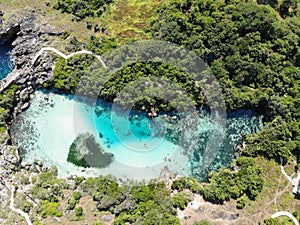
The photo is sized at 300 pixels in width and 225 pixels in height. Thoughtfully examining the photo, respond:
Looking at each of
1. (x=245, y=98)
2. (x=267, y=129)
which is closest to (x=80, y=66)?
(x=245, y=98)

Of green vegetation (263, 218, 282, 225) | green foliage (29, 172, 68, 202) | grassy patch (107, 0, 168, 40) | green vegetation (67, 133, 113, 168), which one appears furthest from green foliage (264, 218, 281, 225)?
grassy patch (107, 0, 168, 40)

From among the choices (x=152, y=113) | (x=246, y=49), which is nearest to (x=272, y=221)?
(x=152, y=113)

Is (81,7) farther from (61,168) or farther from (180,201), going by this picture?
(180,201)

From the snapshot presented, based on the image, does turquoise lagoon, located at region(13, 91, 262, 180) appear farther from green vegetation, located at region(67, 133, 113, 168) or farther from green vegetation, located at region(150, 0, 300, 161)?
green vegetation, located at region(150, 0, 300, 161)

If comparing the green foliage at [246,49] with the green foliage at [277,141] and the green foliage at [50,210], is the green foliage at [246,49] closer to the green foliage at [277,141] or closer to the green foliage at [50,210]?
the green foliage at [277,141]

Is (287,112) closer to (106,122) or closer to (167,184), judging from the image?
(167,184)
